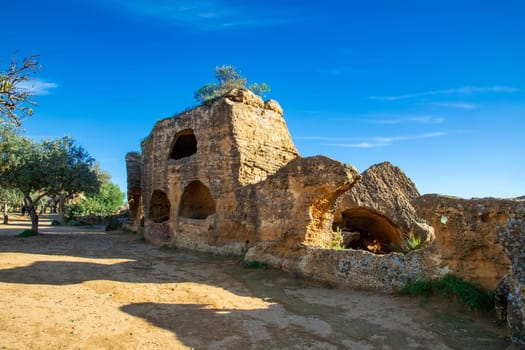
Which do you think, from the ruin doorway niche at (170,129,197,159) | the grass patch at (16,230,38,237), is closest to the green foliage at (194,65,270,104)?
the ruin doorway niche at (170,129,197,159)

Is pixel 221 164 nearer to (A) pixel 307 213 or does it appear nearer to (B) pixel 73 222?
(A) pixel 307 213

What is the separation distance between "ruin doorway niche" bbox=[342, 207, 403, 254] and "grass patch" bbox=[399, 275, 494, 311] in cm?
540

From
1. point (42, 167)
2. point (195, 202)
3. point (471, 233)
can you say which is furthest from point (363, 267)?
point (42, 167)

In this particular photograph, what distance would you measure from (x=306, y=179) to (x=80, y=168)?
42.1 ft

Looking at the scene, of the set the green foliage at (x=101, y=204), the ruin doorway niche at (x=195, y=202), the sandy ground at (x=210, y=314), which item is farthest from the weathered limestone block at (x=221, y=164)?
the green foliage at (x=101, y=204)

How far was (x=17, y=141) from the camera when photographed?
→ 52.7 feet

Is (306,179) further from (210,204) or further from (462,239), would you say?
(210,204)

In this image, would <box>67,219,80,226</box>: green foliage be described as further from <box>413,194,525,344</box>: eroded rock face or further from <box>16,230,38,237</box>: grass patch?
<box>413,194,525,344</box>: eroded rock face

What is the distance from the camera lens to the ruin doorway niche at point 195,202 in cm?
1447

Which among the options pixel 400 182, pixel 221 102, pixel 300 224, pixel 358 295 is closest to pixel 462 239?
pixel 358 295

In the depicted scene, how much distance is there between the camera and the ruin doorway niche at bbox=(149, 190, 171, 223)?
54.9 feet

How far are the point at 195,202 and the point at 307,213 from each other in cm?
696

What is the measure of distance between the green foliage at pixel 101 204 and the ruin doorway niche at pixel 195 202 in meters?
18.7

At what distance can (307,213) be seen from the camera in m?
9.56
